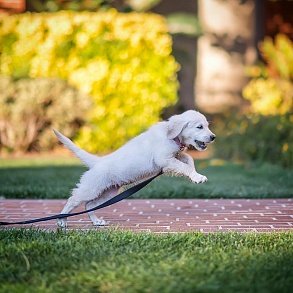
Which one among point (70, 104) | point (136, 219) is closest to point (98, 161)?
point (136, 219)

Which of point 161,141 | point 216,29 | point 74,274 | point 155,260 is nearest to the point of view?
point 74,274

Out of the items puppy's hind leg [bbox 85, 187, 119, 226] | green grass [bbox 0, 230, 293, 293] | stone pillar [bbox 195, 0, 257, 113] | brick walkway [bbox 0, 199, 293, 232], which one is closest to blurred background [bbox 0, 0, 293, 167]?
stone pillar [bbox 195, 0, 257, 113]

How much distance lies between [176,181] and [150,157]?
11.6 feet

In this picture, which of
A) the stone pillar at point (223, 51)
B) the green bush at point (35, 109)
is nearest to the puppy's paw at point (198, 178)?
the green bush at point (35, 109)

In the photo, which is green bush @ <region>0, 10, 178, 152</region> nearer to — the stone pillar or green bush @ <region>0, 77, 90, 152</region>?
green bush @ <region>0, 77, 90, 152</region>

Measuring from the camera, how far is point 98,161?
6.52 meters

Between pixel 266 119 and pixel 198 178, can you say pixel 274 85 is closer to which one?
pixel 266 119

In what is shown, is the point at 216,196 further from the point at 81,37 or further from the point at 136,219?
the point at 81,37

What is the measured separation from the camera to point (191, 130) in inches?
247

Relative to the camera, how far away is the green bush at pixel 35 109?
1265 centimetres

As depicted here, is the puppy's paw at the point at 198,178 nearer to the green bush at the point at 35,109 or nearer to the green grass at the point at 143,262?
the green grass at the point at 143,262

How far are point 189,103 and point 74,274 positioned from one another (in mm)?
10993

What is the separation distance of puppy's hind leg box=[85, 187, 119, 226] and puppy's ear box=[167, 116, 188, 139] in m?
0.77

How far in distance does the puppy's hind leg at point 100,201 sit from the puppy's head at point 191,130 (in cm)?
78
